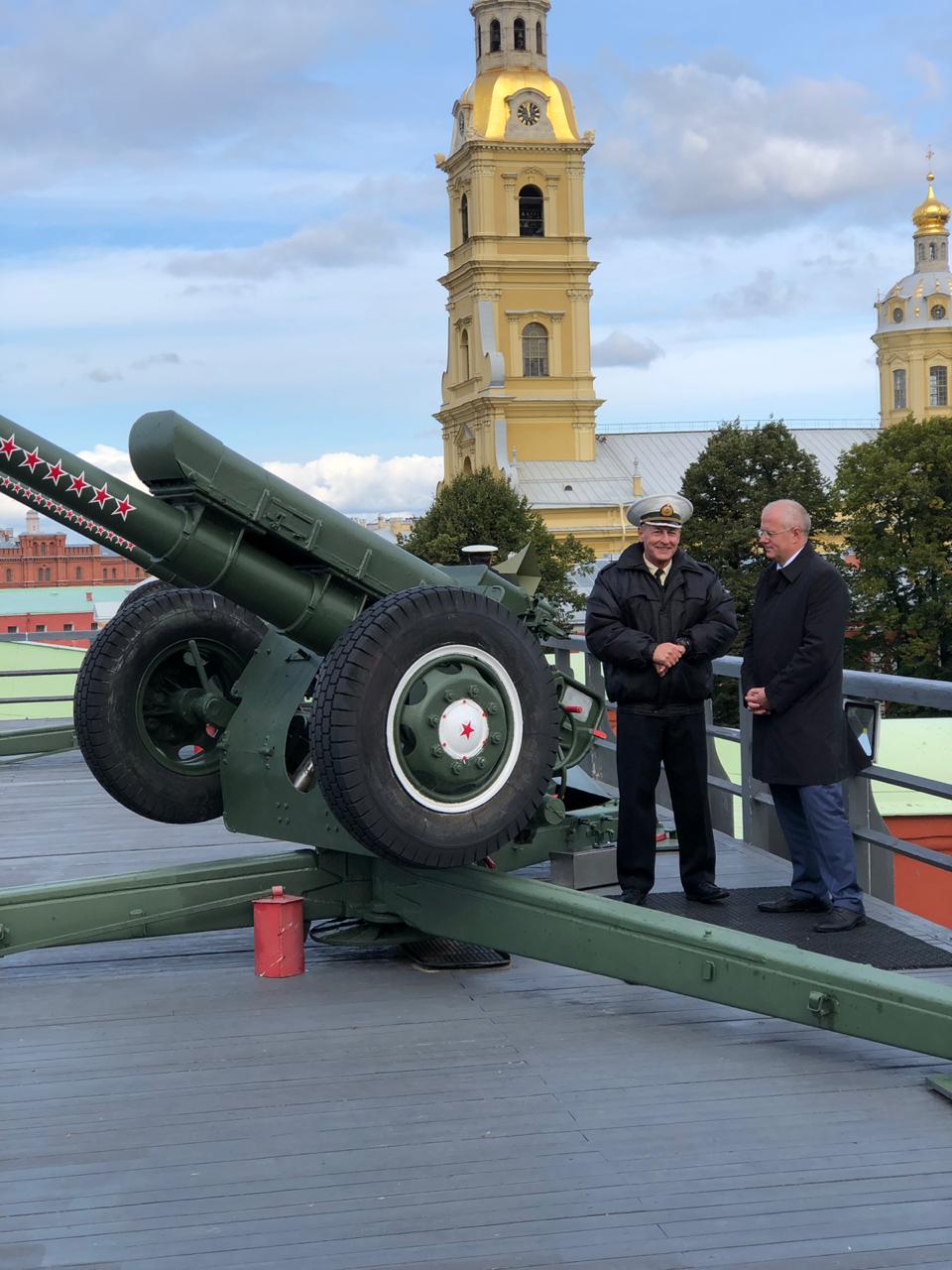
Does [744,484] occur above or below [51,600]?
above

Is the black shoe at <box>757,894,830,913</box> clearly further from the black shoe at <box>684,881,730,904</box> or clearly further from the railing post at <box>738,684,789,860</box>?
the railing post at <box>738,684,789,860</box>

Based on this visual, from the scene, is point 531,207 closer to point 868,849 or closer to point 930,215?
point 930,215

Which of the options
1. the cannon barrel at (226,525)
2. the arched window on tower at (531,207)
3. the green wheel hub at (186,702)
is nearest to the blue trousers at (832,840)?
the cannon barrel at (226,525)

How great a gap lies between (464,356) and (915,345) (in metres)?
37.4

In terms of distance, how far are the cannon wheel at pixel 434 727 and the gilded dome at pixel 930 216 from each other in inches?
5042

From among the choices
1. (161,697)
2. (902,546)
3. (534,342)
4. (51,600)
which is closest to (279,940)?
(161,697)

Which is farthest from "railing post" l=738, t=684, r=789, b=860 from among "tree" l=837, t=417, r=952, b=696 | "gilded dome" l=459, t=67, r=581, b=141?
"gilded dome" l=459, t=67, r=581, b=141

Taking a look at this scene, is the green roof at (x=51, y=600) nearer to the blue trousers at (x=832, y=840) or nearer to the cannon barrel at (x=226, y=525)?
the blue trousers at (x=832, y=840)

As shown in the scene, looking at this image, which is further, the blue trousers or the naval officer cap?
the naval officer cap

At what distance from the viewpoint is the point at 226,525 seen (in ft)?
18.6

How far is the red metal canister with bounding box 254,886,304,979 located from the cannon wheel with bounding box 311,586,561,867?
0.80 m

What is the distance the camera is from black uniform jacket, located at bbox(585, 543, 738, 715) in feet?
21.1

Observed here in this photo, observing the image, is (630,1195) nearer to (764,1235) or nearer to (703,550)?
(764,1235)

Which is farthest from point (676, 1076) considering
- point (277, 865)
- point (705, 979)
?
point (277, 865)
